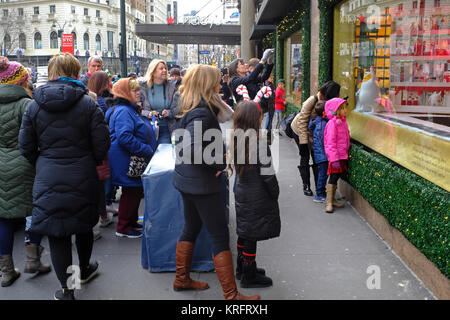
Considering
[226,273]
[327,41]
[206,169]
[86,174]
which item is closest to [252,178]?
[206,169]

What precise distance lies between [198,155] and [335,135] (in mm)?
3266

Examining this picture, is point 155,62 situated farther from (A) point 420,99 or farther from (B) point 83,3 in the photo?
(B) point 83,3

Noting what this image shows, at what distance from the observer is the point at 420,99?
5.83 meters

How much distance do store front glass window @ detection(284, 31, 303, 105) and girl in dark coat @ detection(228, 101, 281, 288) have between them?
895 centimetres

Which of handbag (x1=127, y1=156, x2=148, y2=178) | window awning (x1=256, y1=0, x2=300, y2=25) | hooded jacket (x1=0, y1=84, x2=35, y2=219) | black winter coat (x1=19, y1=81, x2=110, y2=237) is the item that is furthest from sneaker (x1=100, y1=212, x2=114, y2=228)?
window awning (x1=256, y1=0, x2=300, y2=25)

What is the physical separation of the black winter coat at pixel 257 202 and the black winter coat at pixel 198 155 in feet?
0.84

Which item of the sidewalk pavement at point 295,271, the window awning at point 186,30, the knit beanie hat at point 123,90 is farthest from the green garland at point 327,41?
the window awning at point 186,30

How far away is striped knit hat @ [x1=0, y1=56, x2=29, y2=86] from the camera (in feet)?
13.5

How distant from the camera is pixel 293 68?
14430mm

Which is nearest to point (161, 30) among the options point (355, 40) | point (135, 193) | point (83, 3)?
point (355, 40)

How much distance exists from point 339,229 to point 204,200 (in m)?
2.62

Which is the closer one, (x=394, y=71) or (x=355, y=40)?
(x=394, y=71)

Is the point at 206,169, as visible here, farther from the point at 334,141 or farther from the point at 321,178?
the point at 321,178
